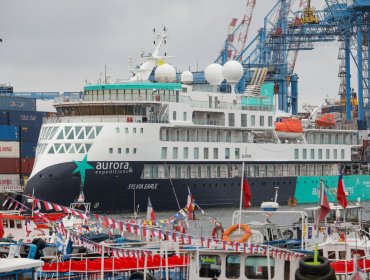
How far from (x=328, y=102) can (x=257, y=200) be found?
86374mm

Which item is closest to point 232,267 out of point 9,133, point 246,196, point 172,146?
point 246,196

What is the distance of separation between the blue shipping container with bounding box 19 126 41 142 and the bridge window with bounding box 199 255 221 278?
6328 centimetres

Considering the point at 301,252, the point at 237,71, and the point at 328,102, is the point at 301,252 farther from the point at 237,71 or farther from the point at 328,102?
the point at 328,102

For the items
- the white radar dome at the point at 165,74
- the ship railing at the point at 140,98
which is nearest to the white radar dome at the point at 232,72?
the ship railing at the point at 140,98

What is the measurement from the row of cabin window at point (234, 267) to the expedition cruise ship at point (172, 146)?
139 ft

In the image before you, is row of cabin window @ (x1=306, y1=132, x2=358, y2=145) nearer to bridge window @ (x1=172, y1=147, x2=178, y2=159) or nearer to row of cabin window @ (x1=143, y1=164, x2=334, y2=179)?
row of cabin window @ (x1=143, y1=164, x2=334, y2=179)

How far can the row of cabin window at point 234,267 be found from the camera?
88.7 ft

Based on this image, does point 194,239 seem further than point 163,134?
No

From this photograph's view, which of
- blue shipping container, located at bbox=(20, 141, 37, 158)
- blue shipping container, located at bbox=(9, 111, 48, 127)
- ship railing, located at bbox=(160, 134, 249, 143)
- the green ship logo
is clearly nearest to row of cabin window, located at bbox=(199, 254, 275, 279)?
the green ship logo

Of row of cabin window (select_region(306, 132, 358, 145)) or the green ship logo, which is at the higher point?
row of cabin window (select_region(306, 132, 358, 145))

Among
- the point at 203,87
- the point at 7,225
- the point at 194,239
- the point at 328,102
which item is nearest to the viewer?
the point at 194,239

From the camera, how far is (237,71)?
83.8 meters

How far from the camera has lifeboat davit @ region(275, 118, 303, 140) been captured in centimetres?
8406

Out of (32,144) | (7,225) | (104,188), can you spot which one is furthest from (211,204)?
(7,225)
